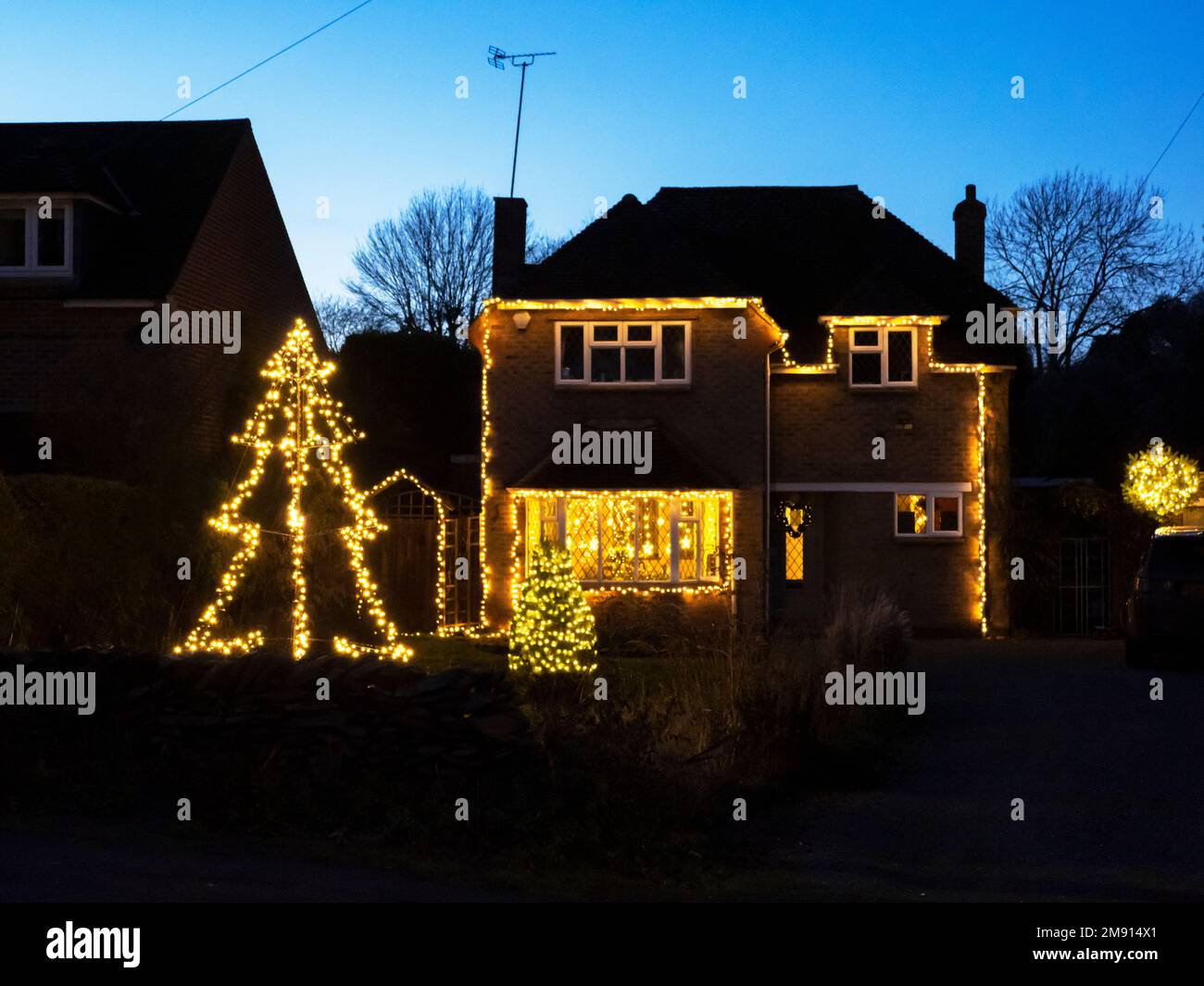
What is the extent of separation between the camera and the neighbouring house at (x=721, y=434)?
25.5 m

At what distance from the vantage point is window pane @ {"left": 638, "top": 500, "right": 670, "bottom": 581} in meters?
25.8

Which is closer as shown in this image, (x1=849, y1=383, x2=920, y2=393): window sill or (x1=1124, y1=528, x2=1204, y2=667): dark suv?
(x1=1124, y1=528, x2=1204, y2=667): dark suv

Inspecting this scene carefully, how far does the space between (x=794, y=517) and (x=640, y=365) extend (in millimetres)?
4243

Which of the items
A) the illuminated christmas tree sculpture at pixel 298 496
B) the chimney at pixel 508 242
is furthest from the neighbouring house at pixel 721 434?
the illuminated christmas tree sculpture at pixel 298 496

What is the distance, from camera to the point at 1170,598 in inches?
753

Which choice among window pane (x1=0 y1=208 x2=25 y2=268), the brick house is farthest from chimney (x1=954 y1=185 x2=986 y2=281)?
window pane (x1=0 y1=208 x2=25 y2=268)

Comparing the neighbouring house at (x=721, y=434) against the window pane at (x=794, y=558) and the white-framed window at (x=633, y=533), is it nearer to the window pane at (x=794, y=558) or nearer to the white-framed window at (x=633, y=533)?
the white-framed window at (x=633, y=533)

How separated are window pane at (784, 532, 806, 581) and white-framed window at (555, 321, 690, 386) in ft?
13.4

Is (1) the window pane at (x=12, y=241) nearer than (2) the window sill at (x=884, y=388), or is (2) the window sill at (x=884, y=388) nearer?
(2) the window sill at (x=884, y=388)

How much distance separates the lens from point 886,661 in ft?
52.4

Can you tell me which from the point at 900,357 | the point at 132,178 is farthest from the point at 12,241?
the point at 900,357

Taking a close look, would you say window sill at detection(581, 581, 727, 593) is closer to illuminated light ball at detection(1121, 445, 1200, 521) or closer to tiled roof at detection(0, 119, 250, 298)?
illuminated light ball at detection(1121, 445, 1200, 521)

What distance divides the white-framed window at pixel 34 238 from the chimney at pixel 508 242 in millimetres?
7784
